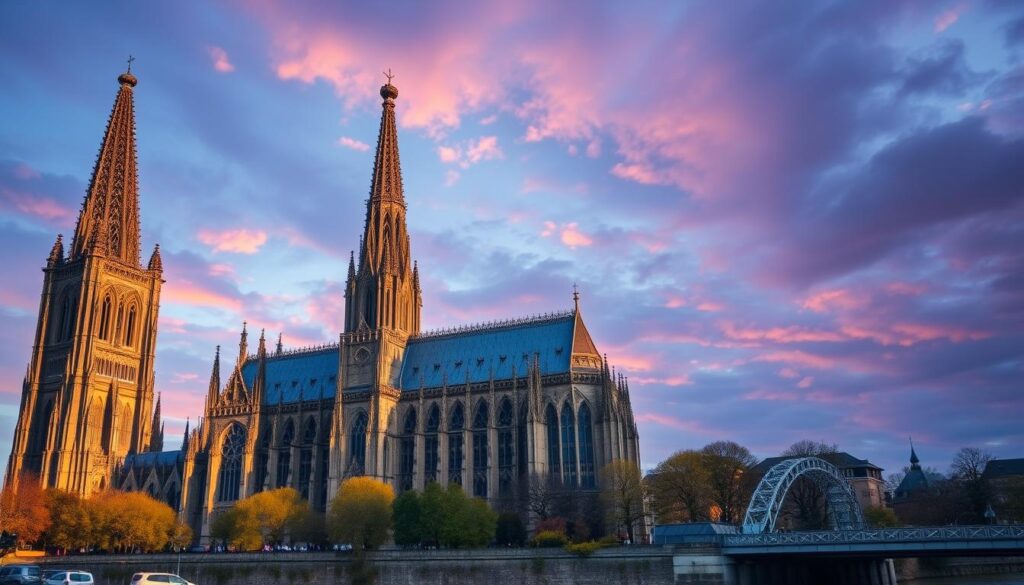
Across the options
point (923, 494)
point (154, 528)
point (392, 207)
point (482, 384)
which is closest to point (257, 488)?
point (154, 528)

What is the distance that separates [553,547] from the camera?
64.1 meters

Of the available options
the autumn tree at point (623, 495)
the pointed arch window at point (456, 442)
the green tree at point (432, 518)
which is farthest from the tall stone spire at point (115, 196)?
the autumn tree at point (623, 495)

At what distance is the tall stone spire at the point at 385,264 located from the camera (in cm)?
10312

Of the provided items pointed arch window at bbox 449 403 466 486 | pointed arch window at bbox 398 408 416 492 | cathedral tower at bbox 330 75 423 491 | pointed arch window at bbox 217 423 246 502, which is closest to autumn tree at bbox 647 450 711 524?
pointed arch window at bbox 449 403 466 486

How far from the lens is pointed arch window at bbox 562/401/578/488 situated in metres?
86.4

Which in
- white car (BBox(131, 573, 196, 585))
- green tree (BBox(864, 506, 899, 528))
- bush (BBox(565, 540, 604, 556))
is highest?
green tree (BBox(864, 506, 899, 528))

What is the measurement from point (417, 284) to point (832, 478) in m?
54.5

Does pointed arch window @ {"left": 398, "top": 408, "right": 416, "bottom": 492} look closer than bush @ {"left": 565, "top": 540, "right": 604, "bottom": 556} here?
No

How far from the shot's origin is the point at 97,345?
11612 cm

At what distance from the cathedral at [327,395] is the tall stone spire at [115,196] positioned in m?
0.28

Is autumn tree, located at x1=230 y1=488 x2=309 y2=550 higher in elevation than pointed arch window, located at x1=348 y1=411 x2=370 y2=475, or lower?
lower

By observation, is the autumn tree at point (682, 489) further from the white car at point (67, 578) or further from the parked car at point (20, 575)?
the parked car at point (20, 575)

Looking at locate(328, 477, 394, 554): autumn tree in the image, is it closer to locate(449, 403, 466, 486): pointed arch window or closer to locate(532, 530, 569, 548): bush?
locate(532, 530, 569, 548): bush

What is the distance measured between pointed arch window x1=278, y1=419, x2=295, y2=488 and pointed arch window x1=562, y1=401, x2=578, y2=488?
3317 cm
